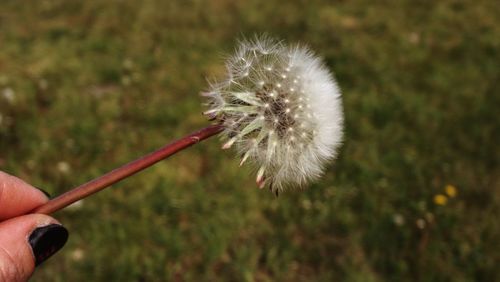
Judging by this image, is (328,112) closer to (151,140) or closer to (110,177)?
(110,177)

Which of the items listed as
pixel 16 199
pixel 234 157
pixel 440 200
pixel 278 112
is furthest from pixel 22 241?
pixel 440 200

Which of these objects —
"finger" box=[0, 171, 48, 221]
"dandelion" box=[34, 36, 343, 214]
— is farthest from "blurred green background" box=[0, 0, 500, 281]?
"finger" box=[0, 171, 48, 221]

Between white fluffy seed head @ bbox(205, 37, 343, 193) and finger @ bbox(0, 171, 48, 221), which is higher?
white fluffy seed head @ bbox(205, 37, 343, 193)

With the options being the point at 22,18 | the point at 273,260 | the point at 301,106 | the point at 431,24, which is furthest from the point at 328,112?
the point at 22,18

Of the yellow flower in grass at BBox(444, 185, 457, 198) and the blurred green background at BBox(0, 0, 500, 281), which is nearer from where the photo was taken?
the blurred green background at BBox(0, 0, 500, 281)

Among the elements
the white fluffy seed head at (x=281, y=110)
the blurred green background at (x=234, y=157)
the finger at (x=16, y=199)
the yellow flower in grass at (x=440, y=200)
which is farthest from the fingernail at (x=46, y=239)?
the yellow flower in grass at (x=440, y=200)

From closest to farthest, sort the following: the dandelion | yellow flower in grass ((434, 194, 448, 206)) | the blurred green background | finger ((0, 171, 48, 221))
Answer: the dandelion
finger ((0, 171, 48, 221))
the blurred green background
yellow flower in grass ((434, 194, 448, 206))

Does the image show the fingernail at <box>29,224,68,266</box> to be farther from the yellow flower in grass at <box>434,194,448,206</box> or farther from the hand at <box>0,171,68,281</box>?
the yellow flower in grass at <box>434,194,448,206</box>
